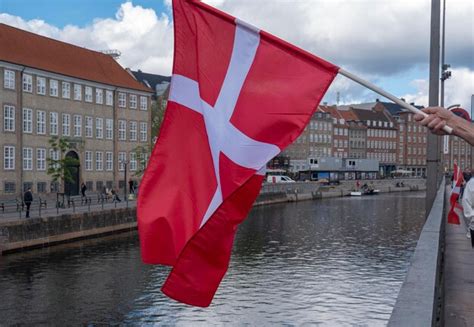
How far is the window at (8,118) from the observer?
45.1 meters

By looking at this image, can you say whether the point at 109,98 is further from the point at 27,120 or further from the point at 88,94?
the point at 27,120

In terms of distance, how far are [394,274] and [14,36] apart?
124 ft

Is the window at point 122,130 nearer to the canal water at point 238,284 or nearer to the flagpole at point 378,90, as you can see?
the canal water at point 238,284

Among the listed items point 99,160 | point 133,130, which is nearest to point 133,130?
point 133,130

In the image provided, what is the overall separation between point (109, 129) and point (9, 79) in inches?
522

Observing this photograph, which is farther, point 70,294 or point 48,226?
point 48,226

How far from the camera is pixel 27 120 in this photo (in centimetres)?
4778

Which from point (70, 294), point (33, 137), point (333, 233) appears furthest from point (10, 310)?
point (33, 137)

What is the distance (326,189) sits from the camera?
275 feet

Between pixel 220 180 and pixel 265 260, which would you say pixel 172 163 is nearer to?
pixel 220 180

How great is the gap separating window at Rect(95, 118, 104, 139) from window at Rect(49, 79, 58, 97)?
5.71 m

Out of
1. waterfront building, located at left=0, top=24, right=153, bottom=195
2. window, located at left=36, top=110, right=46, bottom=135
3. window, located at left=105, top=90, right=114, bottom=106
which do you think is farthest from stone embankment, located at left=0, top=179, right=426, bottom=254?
window, located at left=105, top=90, right=114, bottom=106

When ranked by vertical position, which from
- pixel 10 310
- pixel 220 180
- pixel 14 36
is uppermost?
pixel 14 36

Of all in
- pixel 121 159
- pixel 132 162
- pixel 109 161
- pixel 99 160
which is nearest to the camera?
pixel 99 160
